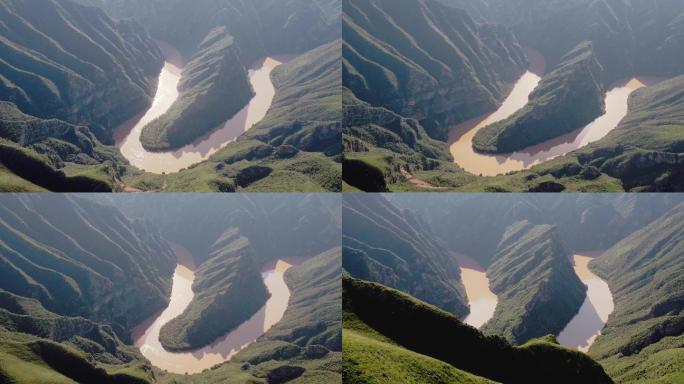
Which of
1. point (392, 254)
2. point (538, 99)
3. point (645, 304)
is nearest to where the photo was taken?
point (392, 254)

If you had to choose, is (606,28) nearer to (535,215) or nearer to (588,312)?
(535,215)

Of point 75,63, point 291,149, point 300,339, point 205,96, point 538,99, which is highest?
point 75,63

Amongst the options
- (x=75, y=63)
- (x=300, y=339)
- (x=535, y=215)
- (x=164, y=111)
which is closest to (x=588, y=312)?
(x=535, y=215)

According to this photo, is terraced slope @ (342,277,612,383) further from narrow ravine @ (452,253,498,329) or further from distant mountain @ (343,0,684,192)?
distant mountain @ (343,0,684,192)

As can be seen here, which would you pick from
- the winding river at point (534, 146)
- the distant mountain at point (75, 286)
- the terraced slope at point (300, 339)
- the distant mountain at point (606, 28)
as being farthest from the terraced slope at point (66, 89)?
the distant mountain at point (606, 28)

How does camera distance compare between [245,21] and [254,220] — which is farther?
[245,21]

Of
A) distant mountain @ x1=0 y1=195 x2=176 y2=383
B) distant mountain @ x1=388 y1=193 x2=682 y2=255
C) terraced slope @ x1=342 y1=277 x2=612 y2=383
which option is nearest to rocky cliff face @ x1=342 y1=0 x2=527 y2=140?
distant mountain @ x1=388 y1=193 x2=682 y2=255
